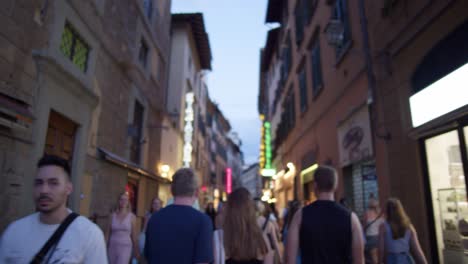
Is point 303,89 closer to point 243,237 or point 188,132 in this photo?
point 188,132

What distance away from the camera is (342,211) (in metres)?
2.67

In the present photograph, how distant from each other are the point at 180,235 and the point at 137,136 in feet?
32.4

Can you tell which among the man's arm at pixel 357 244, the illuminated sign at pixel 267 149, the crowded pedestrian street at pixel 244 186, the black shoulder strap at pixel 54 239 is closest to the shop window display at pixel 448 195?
the crowded pedestrian street at pixel 244 186

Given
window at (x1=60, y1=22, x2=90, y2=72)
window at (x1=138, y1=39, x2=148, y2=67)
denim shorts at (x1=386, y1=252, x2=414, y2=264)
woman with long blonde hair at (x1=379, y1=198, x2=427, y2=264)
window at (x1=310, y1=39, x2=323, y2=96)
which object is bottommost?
denim shorts at (x1=386, y1=252, x2=414, y2=264)

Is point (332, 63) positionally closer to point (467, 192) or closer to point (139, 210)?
point (467, 192)

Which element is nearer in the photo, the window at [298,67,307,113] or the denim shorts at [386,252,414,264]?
the denim shorts at [386,252,414,264]

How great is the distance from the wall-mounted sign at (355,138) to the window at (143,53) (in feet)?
25.3

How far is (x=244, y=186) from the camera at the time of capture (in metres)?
5.90

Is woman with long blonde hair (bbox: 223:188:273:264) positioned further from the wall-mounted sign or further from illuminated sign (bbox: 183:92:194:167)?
illuminated sign (bbox: 183:92:194:167)

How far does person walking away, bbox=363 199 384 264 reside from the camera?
5.32 meters

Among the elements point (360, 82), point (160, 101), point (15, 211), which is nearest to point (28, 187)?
point (15, 211)

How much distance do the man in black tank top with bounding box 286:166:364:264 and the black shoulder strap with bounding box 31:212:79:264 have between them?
1.76 m

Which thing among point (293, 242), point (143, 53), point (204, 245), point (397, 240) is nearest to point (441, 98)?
point (397, 240)

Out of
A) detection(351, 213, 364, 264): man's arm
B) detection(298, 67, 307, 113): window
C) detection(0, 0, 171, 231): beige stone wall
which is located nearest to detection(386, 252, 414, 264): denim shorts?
detection(351, 213, 364, 264): man's arm
